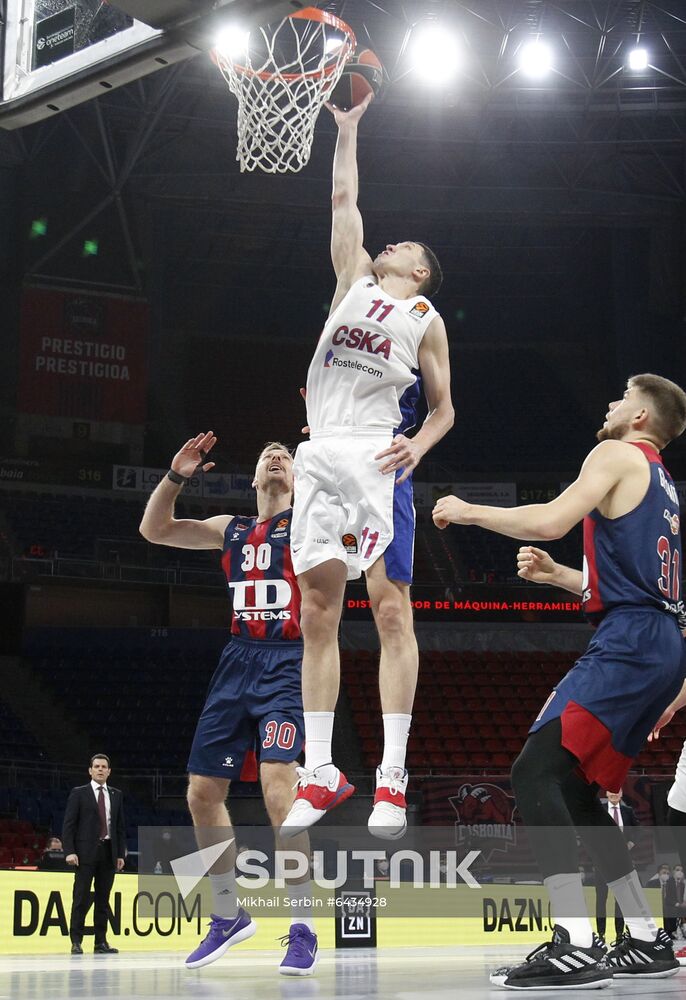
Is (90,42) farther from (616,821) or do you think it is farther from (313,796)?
(616,821)

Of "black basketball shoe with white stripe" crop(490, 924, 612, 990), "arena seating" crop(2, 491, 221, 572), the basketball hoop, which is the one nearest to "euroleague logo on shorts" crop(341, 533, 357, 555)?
"black basketball shoe with white stripe" crop(490, 924, 612, 990)

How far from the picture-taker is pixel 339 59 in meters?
6.34

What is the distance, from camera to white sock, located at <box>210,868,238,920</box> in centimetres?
668

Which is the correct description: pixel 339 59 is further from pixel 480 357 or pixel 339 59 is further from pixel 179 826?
pixel 480 357

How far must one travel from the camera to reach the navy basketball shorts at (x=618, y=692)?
15.6 feet

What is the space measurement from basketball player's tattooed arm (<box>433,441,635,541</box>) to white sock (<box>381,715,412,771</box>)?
42.8 inches

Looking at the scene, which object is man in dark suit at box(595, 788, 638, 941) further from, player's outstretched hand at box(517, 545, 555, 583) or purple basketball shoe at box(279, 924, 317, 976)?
player's outstretched hand at box(517, 545, 555, 583)

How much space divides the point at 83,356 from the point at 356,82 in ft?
66.5

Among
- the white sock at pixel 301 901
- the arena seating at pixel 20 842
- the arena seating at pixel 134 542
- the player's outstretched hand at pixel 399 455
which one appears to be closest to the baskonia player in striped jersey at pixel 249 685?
the white sock at pixel 301 901

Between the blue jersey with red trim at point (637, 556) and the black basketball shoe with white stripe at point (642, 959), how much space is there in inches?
63.0

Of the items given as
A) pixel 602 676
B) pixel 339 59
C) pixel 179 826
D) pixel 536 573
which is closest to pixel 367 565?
pixel 536 573

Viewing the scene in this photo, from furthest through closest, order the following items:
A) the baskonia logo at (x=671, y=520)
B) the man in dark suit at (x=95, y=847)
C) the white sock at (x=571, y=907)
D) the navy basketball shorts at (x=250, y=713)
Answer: the man in dark suit at (x=95, y=847)
the navy basketball shorts at (x=250, y=713)
the baskonia logo at (x=671, y=520)
the white sock at (x=571, y=907)

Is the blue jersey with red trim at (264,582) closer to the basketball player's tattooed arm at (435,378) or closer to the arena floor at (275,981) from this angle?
the basketball player's tattooed arm at (435,378)

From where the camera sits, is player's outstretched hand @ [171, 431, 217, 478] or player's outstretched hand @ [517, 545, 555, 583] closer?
player's outstretched hand @ [517, 545, 555, 583]
